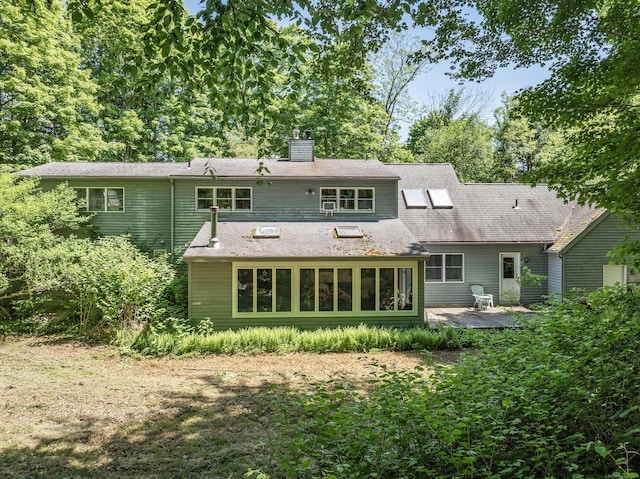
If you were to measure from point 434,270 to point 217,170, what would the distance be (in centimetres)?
916

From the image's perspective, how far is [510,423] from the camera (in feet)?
11.0

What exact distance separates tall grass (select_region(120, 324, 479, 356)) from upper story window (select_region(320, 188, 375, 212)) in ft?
17.6

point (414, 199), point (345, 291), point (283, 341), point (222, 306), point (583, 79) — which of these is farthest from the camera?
point (414, 199)

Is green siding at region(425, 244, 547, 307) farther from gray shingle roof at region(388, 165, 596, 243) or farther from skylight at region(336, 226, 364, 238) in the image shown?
skylight at region(336, 226, 364, 238)

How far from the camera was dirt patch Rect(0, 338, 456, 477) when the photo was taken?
4.80 metres

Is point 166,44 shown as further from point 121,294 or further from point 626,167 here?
point 121,294

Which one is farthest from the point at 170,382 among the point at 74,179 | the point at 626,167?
the point at 74,179

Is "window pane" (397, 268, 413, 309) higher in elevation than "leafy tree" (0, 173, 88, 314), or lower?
lower

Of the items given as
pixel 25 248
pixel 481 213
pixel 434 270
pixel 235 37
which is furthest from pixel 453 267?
pixel 25 248

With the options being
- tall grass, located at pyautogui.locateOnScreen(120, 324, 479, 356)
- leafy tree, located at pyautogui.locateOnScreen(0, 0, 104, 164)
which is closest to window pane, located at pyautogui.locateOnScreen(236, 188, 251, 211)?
tall grass, located at pyautogui.locateOnScreen(120, 324, 479, 356)

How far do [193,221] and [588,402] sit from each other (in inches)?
521

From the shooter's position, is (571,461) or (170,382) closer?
(571,461)

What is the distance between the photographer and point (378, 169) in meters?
15.1

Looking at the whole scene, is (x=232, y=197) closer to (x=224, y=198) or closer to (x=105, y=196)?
(x=224, y=198)
